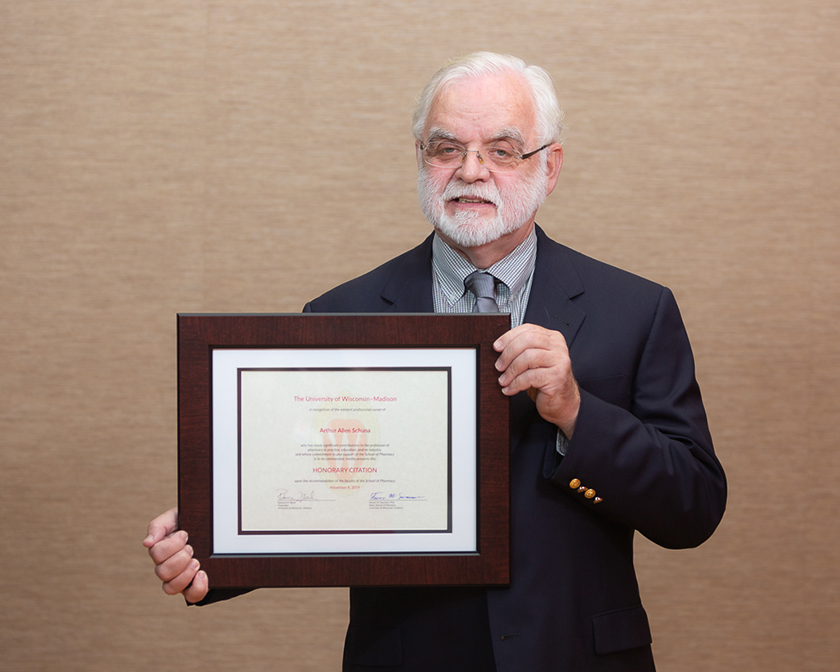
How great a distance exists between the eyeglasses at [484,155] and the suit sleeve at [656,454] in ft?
1.21

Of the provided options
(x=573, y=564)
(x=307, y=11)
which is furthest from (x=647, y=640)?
(x=307, y=11)

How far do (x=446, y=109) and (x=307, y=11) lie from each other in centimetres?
127

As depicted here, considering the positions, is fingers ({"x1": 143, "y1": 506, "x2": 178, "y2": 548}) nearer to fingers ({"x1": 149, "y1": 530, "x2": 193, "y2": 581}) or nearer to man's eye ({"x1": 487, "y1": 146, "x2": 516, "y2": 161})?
fingers ({"x1": 149, "y1": 530, "x2": 193, "y2": 581})

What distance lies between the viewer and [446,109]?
1414mm

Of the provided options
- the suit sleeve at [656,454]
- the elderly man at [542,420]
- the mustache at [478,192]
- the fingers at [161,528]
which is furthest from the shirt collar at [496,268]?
the fingers at [161,528]

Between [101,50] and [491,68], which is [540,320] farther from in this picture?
[101,50]

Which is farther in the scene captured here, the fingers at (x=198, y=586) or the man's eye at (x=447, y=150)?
the man's eye at (x=447, y=150)

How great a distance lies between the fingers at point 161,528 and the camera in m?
1.17

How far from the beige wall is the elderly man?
3.47 feet

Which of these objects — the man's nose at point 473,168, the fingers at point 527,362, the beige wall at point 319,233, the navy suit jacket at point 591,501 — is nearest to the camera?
the fingers at point 527,362

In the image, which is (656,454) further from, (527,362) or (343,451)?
(343,451)
